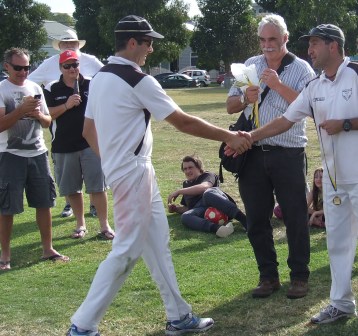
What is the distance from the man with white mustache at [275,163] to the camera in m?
5.33

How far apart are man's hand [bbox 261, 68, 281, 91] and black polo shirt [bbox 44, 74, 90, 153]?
10.2 ft

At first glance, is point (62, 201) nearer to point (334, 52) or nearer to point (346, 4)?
point (334, 52)

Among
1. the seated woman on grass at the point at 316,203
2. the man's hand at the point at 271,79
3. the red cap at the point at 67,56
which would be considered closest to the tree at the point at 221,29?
the seated woman on grass at the point at 316,203

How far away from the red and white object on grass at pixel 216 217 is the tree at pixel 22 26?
5042 cm

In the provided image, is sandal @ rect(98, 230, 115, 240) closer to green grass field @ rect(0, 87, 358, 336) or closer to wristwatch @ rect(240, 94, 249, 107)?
green grass field @ rect(0, 87, 358, 336)

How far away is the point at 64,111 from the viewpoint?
25.2ft

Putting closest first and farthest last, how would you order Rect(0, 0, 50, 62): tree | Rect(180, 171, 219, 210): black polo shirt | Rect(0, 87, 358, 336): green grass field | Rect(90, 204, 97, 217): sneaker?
Rect(0, 87, 358, 336): green grass field, Rect(180, 171, 219, 210): black polo shirt, Rect(90, 204, 97, 217): sneaker, Rect(0, 0, 50, 62): tree

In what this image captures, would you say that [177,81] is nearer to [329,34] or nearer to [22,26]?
[22,26]

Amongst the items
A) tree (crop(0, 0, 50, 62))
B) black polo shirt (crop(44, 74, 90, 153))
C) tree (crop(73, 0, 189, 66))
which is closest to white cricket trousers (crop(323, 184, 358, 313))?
black polo shirt (crop(44, 74, 90, 153))

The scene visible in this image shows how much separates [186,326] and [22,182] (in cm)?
271

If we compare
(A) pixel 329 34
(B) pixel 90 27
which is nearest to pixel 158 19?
(B) pixel 90 27

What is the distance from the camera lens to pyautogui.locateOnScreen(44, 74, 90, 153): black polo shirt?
25.6 ft

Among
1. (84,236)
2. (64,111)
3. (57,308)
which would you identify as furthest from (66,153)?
(57,308)

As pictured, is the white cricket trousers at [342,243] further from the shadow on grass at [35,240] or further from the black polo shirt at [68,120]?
the black polo shirt at [68,120]
